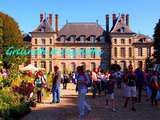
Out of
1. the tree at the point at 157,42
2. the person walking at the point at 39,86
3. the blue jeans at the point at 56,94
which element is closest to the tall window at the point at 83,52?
the tree at the point at 157,42

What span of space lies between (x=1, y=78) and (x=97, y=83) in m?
7.89

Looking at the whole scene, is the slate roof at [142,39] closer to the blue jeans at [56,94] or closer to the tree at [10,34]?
the tree at [10,34]

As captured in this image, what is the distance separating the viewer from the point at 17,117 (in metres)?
18.1

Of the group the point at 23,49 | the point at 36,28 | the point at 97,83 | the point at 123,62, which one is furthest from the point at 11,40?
the point at 97,83

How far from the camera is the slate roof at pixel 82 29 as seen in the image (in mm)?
115137

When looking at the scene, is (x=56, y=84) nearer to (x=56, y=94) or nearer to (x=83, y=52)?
(x=56, y=94)

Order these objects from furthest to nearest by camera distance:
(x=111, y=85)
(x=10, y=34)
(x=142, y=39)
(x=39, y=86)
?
(x=142, y=39)
(x=10, y=34)
(x=39, y=86)
(x=111, y=85)

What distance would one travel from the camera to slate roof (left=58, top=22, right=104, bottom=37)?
115 meters

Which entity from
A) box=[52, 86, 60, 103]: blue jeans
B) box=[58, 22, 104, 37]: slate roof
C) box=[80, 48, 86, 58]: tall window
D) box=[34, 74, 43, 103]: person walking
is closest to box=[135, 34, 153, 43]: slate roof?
box=[58, 22, 104, 37]: slate roof

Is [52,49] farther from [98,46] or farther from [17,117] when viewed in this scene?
[17,117]

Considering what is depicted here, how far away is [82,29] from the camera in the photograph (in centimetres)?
11631

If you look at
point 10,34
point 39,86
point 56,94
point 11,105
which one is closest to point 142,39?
point 10,34

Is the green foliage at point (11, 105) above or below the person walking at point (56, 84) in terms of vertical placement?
below

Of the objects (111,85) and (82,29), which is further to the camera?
(82,29)
